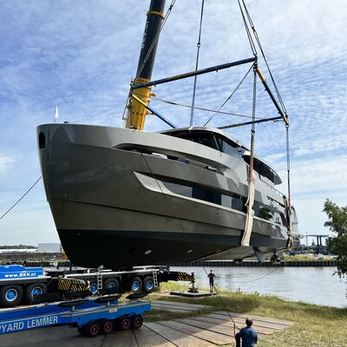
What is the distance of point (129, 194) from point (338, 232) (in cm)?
1353

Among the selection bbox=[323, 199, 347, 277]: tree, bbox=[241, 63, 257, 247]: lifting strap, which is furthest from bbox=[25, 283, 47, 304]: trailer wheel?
bbox=[323, 199, 347, 277]: tree

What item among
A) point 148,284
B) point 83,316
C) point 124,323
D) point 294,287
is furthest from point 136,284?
point 294,287

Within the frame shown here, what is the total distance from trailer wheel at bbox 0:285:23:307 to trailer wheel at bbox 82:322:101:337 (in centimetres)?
521

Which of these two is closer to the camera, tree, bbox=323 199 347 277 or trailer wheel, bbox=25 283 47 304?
trailer wheel, bbox=25 283 47 304

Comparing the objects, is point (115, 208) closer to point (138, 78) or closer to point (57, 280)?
point (57, 280)

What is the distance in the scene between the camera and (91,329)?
28.6 ft

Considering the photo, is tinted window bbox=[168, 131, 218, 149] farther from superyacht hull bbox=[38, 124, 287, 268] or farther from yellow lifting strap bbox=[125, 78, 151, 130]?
yellow lifting strap bbox=[125, 78, 151, 130]

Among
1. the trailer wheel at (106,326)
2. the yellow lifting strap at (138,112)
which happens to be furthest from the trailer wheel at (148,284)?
the trailer wheel at (106,326)

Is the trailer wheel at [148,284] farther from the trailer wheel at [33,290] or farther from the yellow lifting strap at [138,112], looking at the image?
the yellow lifting strap at [138,112]

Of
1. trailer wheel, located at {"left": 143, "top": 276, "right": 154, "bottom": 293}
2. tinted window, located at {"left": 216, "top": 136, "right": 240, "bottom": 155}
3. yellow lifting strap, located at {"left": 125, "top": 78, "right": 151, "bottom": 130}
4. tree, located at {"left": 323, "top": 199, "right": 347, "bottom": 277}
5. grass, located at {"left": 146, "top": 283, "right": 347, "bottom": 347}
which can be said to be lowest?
grass, located at {"left": 146, "top": 283, "right": 347, "bottom": 347}

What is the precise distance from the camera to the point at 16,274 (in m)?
13.6

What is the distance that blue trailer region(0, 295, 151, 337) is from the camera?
24.1 feet

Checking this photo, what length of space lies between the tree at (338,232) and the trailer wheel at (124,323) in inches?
491

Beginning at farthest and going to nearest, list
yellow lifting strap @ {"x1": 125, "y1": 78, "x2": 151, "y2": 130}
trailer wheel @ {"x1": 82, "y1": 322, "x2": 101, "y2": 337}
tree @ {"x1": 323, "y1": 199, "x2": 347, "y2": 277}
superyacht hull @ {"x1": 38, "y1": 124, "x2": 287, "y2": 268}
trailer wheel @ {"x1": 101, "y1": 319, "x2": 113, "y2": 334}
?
1. tree @ {"x1": 323, "y1": 199, "x2": 347, "y2": 277}
2. yellow lifting strap @ {"x1": 125, "y1": 78, "x2": 151, "y2": 130}
3. trailer wheel @ {"x1": 101, "y1": 319, "x2": 113, "y2": 334}
4. superyacht hull @ {"x1": 38, "y1": 124, "x2": 287, "y2": 268}
5. trailer wheel @ {"x1": 82, "y1": 322, "x2": 101, "y2": 337}
